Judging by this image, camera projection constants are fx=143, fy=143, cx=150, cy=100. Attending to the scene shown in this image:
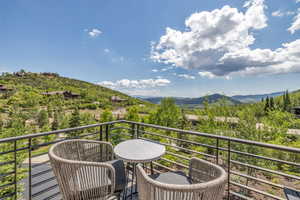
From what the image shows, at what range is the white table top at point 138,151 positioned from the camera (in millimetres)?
1690

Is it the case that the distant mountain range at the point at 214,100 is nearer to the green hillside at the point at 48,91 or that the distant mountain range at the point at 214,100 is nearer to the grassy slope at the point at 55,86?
the green hillside at the point at 48,91

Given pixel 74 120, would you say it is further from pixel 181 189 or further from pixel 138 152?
pixel 181 189

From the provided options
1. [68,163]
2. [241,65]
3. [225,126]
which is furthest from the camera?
[241,65]

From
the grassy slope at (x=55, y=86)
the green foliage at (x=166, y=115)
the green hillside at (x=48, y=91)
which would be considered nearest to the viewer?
the green foliage at (x=166, y=115)

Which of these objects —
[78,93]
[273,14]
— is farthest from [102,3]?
[78,93]

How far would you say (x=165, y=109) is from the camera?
22812 millimetres

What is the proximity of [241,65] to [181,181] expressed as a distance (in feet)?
54.0

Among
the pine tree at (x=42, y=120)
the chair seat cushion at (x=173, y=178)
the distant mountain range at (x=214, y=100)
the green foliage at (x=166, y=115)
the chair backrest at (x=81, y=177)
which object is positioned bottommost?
the pine tree at (x=42, y=120)

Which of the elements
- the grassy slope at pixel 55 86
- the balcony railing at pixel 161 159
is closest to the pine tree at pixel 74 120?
the grassy slope at pixel 55 86

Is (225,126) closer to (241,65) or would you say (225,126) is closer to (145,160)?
(241,65)

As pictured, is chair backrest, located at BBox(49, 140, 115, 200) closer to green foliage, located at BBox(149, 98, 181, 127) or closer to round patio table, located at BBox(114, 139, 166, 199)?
round patio table, located at BBox(114, 139, 166, 199)

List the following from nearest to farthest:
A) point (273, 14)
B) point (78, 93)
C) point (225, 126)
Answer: point (273, 14) → point (225, 126) → point (78, 93)

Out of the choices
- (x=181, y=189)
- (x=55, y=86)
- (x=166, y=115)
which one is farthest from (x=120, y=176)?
(x=55, y=86)

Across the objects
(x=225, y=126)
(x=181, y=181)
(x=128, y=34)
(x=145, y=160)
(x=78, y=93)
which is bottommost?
(x=225, y=126)
